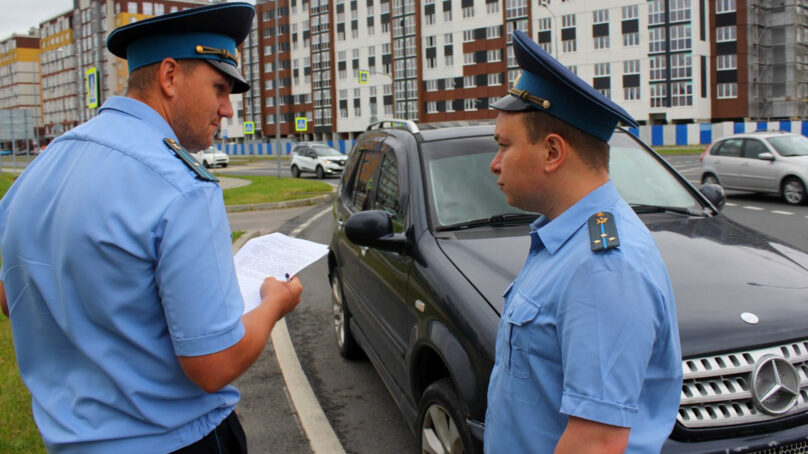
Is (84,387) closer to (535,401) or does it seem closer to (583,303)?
(535,401)

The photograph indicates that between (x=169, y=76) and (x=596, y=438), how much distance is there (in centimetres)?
131

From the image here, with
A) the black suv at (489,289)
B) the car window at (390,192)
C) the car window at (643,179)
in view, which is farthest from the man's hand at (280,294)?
the car window at (643,179)

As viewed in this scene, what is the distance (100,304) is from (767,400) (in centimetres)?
220

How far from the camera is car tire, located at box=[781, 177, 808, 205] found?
14.7m

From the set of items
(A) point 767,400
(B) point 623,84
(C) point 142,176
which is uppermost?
(B) point 623,84

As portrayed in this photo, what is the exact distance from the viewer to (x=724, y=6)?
69688mm

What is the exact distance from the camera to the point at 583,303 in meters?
1.32

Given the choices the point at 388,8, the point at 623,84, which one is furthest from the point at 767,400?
the point at 388,8

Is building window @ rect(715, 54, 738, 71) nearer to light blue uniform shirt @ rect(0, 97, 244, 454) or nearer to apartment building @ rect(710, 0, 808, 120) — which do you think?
apartment building @ rect(710, 0, 808, 120)

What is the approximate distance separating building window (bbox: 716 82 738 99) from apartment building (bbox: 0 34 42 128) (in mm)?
114644

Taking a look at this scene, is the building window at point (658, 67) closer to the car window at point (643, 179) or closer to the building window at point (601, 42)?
the building window at point (601, 42)

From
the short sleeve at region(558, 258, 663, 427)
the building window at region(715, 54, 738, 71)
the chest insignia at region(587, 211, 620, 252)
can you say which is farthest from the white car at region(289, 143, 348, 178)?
the building window at region(715, 54, 738, 71)

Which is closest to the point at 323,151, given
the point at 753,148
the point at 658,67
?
the point at 753,148

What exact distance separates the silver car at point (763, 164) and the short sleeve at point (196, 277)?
15.9 metres
